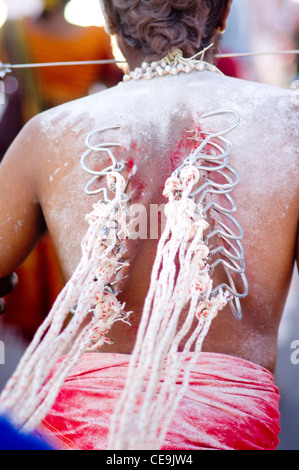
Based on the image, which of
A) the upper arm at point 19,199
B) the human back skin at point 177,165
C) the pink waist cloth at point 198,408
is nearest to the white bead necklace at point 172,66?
the human back skin at point 177,165

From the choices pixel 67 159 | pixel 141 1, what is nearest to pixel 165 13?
pixel 141 1

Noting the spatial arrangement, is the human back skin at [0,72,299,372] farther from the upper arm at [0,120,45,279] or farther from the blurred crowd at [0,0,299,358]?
the blurred crowd at [0,0,299,358]

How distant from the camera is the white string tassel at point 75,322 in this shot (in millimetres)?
784

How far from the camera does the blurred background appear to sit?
109 inches

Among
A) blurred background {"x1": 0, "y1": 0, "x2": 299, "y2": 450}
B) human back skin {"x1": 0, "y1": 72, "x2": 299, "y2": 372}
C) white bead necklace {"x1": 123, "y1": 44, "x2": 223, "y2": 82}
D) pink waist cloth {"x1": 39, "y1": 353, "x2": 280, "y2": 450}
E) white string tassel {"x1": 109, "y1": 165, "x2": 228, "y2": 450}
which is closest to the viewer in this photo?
white string tassel {"x1": 109, "y1": 165, "x2": 228, "y2": 450}

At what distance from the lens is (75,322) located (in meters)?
0.86

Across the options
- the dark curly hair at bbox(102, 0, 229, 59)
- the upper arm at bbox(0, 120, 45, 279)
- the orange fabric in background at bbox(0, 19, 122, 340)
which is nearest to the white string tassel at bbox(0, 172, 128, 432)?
the upper arm at bbox(0, 120, 45, 279)

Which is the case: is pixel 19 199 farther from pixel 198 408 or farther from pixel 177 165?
pixel 198 408

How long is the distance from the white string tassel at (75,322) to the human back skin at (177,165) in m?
0.09

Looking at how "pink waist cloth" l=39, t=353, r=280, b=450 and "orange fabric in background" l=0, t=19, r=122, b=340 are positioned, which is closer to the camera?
"pink waist cloth" l=39, t=353, r=280, b=450

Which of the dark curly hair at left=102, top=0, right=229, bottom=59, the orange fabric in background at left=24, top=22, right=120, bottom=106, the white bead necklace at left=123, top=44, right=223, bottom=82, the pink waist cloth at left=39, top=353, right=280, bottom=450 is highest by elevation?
the dark curly hair at left=102, top=0, right=229, bottom=59

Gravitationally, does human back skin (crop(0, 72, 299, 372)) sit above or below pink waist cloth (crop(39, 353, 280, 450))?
above

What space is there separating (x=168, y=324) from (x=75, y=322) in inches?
5.7

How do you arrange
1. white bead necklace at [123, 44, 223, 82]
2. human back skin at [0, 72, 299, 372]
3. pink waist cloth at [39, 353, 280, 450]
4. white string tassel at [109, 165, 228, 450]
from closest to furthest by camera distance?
white string tassel at [109, 165, 228, 450] < pink waist cloth at [39, 353, 280, 450] < human back skin at [0, 72, 299, 372] < white bead necklace at [123, 44, 223, 82]
